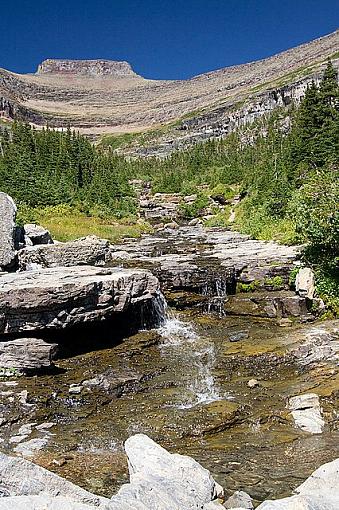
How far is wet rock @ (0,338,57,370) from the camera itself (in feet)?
43.1

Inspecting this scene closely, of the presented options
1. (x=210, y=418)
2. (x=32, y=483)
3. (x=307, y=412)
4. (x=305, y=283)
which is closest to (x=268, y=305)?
(x=305, y=283)

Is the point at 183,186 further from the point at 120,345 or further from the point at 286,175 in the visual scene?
the point at 120,345

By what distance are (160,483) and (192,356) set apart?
350 inches

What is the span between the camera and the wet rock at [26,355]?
1314 centimetres

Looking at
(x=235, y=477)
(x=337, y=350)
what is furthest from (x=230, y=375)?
(x=235, y=477)

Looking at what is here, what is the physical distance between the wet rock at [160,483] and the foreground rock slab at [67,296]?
716cm

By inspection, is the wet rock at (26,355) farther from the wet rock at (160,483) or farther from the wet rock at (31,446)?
the wet rock at (160,483)

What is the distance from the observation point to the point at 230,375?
44.5 feet

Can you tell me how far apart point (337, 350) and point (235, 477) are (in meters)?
6.66

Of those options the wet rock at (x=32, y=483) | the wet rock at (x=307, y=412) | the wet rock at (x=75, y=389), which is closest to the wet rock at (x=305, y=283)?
the wet rock at (x=307, y=412)

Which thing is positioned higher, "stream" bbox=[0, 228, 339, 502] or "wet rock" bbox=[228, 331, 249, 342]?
"wet rock" bbox=[228, 331, 249, 342]

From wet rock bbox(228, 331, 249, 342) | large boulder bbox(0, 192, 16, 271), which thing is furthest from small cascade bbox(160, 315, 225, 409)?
large boulder bbox(0, 192, 16, 271)

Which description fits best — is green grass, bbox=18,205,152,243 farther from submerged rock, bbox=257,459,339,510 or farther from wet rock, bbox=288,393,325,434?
submerged rock, bbox=257,459,339,510

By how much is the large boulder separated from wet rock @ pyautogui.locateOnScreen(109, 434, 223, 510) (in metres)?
13.6
